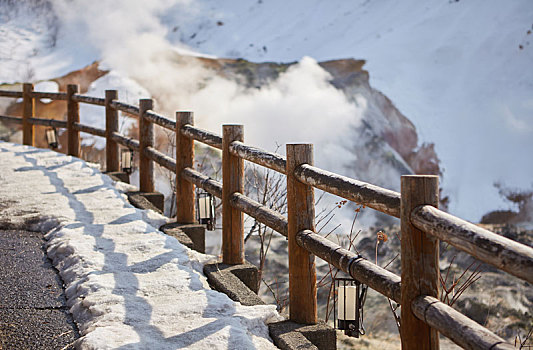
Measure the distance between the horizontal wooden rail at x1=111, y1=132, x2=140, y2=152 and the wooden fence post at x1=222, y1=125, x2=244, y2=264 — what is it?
7.84 ft

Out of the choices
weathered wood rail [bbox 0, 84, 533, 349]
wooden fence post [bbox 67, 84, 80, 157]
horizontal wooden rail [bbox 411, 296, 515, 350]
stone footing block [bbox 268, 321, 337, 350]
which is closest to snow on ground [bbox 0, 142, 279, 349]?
stone footing block [bbox 268, 321, 337, 350]

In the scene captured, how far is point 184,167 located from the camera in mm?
4734

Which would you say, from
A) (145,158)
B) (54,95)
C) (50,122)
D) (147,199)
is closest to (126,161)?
(145,158)

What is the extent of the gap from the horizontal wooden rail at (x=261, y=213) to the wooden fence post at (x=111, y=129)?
333 centimetres

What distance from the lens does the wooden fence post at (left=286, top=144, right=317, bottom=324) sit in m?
2.96

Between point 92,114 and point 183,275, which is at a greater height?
point 92,114

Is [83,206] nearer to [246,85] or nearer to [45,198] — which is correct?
[45,198]

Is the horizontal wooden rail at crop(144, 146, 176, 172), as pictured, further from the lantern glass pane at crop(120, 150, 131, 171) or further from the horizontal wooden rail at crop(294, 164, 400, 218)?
the horizontal wooden rail at crop(294, 164, 400, 218)

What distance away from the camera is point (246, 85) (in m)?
14.5

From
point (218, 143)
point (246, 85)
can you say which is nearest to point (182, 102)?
point (246, 85)

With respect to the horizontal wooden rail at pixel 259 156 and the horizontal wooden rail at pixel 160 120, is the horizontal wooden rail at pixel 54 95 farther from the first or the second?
the horizontal wooden rail at pixel 259 156

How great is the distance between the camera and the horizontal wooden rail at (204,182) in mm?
4043

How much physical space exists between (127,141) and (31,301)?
3281 millimetres

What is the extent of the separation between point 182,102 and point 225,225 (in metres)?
10.1
